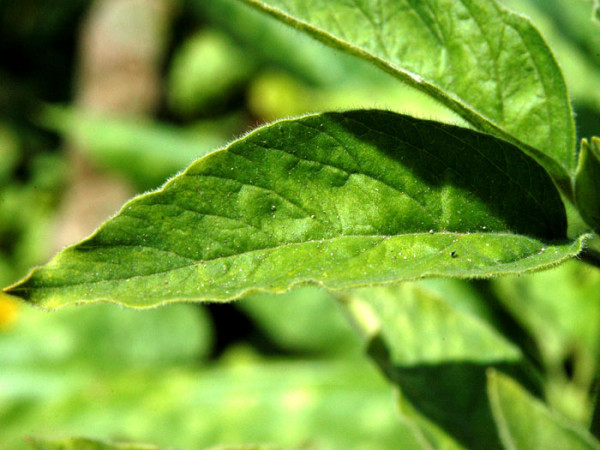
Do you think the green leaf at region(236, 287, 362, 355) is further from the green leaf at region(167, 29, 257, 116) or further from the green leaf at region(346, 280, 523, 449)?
the green leaf at region(167, 29, 257, 116)

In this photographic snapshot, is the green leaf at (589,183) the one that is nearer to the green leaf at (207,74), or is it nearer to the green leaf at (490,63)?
the green leaf at (490,63)

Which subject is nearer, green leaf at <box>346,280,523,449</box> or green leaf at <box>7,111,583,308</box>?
green leaf at <box>7,111,583,308</box>

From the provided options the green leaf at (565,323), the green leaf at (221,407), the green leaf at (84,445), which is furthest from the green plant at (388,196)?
the green leaf at (221,407)

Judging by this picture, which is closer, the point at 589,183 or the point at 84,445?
the point at 589,183

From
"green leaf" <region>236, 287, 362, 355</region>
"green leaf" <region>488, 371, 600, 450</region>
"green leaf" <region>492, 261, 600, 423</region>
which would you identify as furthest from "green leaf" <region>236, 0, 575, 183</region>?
"green leaf" <region>236, 287, 362, 355</region>

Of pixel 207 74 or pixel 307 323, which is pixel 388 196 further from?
pixel 207 74

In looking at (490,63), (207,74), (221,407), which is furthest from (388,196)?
(207,74)
